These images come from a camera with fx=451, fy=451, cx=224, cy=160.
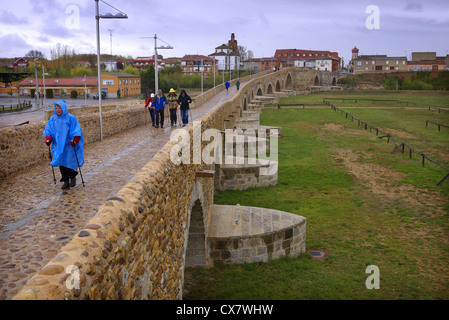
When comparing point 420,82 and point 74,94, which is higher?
point 420,82

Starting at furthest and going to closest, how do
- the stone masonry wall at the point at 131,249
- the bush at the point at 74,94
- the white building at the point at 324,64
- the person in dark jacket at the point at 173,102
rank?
the white building at the point at 324,64
the bush at the point at 74,94
the person in dark jacket at the point at 173,102
the stone masonry wall at the point at 131,249

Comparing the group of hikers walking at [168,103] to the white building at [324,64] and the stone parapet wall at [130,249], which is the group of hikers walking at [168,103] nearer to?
the stone parapet wall at [130,249]

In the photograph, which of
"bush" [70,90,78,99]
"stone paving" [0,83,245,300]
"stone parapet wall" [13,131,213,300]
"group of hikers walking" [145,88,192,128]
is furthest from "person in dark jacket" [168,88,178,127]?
"bush" [70,90,78,99]

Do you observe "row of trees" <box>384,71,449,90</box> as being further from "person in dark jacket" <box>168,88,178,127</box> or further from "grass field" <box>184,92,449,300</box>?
"person in dark jacket" <box>168,88,178,127</box>

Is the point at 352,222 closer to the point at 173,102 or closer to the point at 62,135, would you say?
the point at 173,102

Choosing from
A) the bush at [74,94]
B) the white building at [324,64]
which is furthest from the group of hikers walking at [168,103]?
the white building at [324,64]

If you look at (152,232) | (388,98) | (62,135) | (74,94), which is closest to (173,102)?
(62,135)

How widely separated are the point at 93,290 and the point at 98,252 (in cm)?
28

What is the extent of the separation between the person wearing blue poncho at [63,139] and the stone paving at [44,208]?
0.33 metres

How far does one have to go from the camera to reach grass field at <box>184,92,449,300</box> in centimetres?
1016

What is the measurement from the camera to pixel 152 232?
15.4 feet

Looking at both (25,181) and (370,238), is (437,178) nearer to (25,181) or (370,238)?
(370,238)

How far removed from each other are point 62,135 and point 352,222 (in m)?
9.96

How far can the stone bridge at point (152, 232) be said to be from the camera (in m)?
3.00
